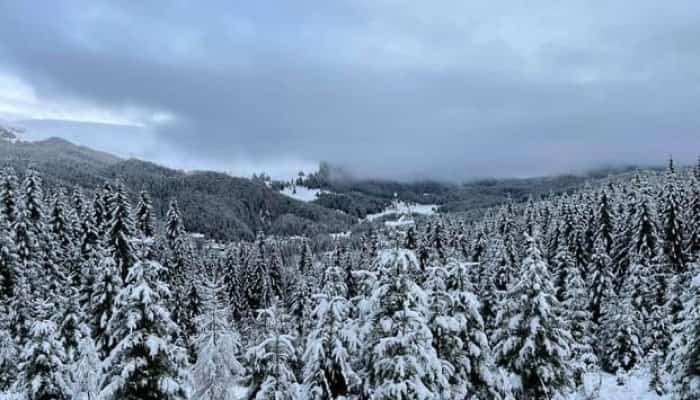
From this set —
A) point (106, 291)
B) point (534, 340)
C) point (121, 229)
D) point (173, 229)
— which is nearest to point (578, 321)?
Result: point (534, 340)

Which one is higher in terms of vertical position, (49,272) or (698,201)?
(698,201)

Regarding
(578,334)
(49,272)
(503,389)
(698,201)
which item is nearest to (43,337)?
Answer: (503,389)

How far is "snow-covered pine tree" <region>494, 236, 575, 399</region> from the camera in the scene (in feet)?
69.5

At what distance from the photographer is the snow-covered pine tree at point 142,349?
1564cm

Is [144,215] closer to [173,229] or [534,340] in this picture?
[173,229]

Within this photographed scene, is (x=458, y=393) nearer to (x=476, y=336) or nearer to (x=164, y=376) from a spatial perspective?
(x=476, y=336)

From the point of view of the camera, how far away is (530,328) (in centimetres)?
2116

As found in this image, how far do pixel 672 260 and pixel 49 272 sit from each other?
206ft

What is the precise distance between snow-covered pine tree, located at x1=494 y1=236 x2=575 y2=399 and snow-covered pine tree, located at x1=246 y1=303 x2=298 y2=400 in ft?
35.6

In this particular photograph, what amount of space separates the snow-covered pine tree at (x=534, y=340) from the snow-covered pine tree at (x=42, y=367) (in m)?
19.7

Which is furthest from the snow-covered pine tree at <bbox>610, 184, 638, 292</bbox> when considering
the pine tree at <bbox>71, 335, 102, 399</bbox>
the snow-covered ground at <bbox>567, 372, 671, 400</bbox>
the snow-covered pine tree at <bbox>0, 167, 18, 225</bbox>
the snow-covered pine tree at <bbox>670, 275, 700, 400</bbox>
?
the snow-covered pine tree at <bbox>0, 167, 18, 225</bbox>

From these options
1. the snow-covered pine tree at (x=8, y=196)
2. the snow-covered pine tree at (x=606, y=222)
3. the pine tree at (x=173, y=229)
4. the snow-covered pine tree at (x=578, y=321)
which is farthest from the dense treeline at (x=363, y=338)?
the snow-covered pine tree at (x=606, y=222)

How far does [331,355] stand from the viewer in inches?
609

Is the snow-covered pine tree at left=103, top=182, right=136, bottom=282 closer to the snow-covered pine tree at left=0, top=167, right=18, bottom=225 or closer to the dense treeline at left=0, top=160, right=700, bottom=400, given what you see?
the dense treeline at left=0, top=160, right=700, bottom=400
